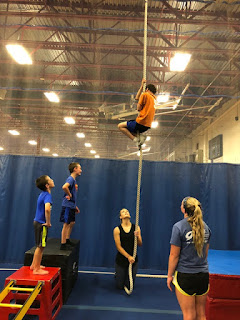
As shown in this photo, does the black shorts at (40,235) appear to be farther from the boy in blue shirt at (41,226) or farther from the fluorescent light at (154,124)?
the fluorescent light at (154,124)

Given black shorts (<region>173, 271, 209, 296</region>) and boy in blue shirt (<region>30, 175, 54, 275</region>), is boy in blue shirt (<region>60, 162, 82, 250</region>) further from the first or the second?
black shorts (<region>173, 271, 209, 296</region>)

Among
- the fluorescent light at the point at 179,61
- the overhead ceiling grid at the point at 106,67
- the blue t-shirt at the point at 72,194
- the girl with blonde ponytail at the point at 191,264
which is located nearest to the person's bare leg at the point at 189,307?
the girl with blonde ponytail at the point at 191,264

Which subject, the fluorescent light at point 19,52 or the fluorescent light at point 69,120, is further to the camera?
the fluorescent light at point 69,120

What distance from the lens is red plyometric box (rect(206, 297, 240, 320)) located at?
2254 millimetres

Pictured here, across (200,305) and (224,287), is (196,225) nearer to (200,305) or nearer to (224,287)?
(200,305)

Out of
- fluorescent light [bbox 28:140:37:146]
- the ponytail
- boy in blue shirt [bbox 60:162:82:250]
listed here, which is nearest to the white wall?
boy in blue shirt [bbox 60:162:82:250]


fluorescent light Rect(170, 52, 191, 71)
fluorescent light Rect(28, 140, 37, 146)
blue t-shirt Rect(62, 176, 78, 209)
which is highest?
fluorescent light Rect(170, 52, 191, 71)

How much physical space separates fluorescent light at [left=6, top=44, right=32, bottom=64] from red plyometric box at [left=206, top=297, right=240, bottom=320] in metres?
6.03

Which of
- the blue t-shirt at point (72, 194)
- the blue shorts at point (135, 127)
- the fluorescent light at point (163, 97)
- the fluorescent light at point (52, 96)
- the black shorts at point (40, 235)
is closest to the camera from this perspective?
the blue shorts at point (135, 127)

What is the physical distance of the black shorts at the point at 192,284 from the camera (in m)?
1.71

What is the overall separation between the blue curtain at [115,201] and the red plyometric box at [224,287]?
5.89 ft

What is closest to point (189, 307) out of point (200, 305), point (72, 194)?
point (200, 305)

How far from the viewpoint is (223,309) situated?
2.26 metres

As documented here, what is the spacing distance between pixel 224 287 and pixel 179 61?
15.5 ft
